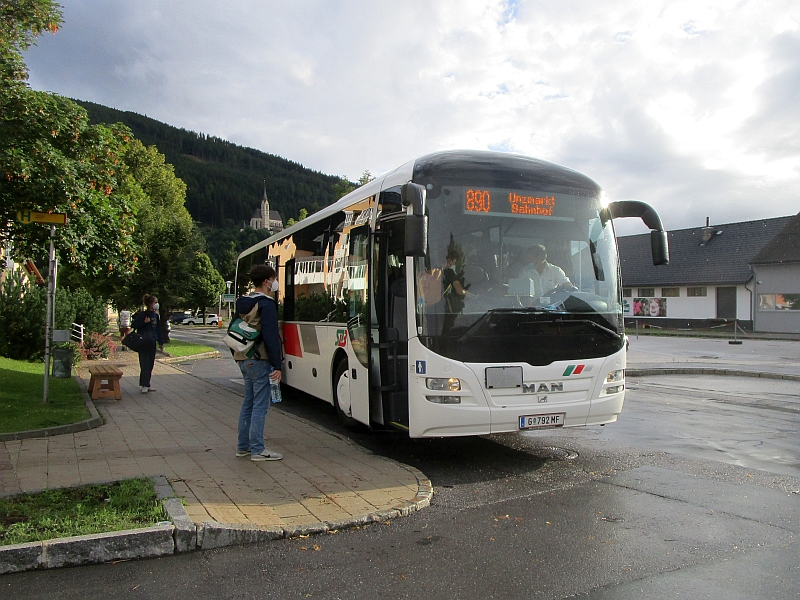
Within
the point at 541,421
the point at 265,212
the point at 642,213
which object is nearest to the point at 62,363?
the point at 541,421

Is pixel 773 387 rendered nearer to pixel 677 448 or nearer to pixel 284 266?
pixel 677 448

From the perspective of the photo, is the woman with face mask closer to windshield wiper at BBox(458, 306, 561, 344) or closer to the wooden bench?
the wooden bench

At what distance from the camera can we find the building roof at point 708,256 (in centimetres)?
4822

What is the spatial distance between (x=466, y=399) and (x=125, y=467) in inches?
134

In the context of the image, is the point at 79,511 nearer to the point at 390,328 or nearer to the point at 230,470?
the point at 230,470

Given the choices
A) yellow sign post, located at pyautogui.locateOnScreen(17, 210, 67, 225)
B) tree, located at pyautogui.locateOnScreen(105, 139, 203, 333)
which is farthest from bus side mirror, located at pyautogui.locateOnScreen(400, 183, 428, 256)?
tree, located at pyautogui.locateOnScreen(105, 139, 203, 333)

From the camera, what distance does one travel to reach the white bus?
659cm

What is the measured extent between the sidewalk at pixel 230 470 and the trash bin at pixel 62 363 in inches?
193

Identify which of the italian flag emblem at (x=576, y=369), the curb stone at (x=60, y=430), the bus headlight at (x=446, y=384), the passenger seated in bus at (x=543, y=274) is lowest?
the curb stone at (x=60, y=430)

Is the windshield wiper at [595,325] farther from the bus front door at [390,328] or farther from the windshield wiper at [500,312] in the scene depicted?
the bus front door at [390,328]

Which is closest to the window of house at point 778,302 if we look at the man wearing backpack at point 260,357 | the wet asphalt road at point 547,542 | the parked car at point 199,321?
the wet asphalt road at point 547,542

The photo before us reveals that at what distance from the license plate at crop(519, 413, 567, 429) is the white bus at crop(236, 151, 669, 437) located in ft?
0.05

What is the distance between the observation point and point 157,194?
2210 inches

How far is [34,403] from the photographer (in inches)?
399
